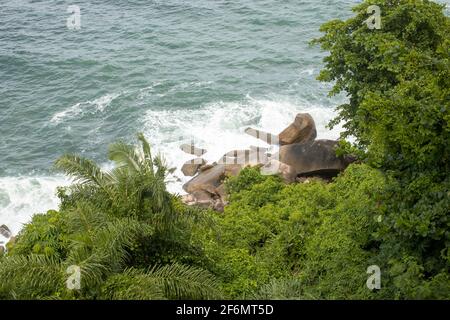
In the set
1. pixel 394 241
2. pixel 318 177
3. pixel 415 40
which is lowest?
pixel 318 177

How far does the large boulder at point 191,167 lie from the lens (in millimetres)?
25312

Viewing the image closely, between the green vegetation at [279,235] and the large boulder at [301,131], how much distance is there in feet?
31.3

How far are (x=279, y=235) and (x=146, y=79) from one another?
18966 millimetres

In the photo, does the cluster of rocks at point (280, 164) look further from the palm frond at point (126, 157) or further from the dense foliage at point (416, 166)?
the dense foliage at point (416, 166)

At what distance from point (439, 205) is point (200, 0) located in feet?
120

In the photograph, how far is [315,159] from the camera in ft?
73.5

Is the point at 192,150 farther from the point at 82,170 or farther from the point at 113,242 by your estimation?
the point at 113,242

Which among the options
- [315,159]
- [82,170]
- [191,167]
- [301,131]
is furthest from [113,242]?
[301,131]

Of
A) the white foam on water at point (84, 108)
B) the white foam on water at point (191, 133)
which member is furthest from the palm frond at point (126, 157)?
the white foam on water at point (84, 108)

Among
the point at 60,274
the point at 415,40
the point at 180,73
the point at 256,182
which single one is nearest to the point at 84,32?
the point at 180,73

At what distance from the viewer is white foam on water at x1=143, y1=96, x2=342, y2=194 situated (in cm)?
2720

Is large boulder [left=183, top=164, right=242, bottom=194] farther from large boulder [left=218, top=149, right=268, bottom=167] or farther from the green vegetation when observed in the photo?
the green vegetation

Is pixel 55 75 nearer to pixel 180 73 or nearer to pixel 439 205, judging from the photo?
pixel 180 73
